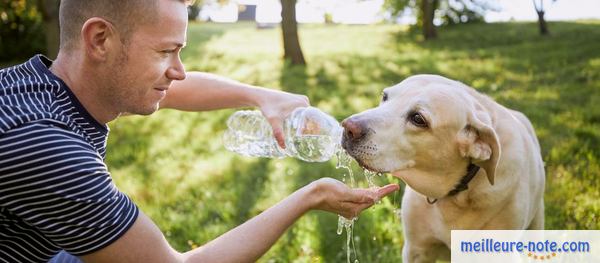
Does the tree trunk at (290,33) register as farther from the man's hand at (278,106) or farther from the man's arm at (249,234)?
the man's arm at (249,234)

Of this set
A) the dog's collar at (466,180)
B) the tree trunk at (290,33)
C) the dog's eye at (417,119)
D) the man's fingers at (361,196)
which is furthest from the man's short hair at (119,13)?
the tree trunk at (290,33)

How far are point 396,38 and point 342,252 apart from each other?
21.8 metres

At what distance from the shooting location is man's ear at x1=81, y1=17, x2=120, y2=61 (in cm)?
234

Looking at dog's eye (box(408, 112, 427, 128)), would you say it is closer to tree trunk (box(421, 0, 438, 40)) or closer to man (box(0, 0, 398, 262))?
man (box(0, 0, 398, 262))

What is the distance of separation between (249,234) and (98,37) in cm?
100

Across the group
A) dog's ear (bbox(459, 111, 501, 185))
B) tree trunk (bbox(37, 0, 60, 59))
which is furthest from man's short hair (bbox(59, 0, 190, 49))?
tree trunk (bbox(37, 0, 60, 59))

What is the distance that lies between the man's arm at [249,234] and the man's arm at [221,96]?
2.75 feet

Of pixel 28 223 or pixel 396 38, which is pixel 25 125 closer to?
pixel 28 223

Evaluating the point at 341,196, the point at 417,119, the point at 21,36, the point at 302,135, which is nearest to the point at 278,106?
the point at 302,135

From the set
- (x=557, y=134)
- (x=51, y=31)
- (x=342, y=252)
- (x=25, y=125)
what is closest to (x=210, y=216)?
(x=342, y=252)

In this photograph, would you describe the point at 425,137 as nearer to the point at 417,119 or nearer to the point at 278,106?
the point at 417,119

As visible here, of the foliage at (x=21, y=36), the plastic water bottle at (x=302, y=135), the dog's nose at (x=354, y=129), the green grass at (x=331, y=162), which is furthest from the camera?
the foliage at (x=21, y=36)

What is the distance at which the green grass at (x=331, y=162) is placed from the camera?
4602mm

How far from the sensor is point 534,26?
25.7 metres
